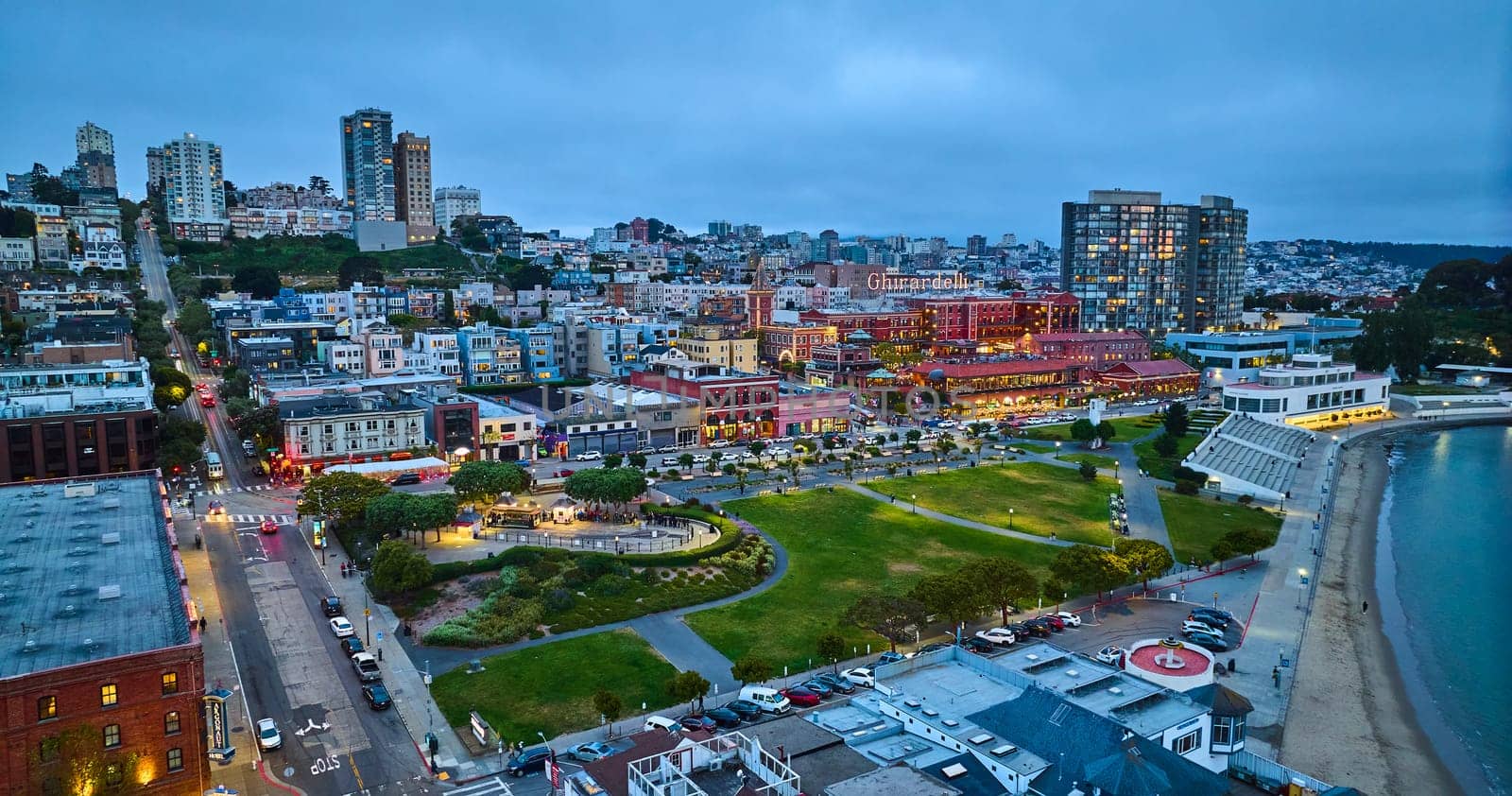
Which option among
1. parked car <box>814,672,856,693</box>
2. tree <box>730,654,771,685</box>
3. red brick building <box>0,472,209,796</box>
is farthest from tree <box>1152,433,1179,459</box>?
red brick building <box>0,472,209,796</box>

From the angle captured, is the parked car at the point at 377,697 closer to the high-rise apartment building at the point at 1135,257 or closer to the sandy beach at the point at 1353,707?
the sandy beach at the point at 1353,707

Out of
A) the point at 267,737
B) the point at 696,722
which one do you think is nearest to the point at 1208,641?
the point at 696,722

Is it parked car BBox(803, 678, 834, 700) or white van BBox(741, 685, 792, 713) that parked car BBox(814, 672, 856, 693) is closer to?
parked car BBox(803, 678, 834, 700)

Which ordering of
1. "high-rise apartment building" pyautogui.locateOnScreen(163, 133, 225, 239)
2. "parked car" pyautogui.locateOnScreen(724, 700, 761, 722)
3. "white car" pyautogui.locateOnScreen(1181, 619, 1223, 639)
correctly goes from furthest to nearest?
"high-rise apartment building" pyautogui.locateOnScreen(163, 133, 225, 239) → "white car" pyautogui.locateOnScreen(1181, 619, 1223, 639) → "parked car" pyautogui.locateOnScreen(724, 700, 761, 722)

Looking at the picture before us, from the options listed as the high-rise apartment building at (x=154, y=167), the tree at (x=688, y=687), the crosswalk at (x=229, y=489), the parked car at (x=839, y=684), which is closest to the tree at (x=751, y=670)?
the tree at (x=688, y=687)

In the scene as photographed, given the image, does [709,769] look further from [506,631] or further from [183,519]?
[183,519]

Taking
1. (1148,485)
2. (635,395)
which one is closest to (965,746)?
(1148,485)
